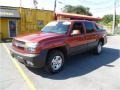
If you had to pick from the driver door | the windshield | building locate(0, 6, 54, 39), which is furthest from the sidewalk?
building locate(0, 6, 54, 39)

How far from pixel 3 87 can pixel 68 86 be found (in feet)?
5.96

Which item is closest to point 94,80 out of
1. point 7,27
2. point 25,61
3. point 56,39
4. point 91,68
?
point 91,68

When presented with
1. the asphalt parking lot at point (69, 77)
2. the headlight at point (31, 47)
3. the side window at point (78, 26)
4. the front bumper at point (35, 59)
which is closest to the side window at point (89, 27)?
the side window at point (78, 26)

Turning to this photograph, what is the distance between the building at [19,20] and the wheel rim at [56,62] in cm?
1317

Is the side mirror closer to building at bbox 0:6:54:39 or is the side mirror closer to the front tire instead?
the front tire

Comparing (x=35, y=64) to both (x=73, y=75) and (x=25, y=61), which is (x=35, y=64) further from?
(x=73, y=75)

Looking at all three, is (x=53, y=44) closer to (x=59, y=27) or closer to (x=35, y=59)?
(x=35, y=59)

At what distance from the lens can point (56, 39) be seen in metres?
6.32

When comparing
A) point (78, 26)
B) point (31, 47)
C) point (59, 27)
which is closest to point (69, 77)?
point (31, 47)

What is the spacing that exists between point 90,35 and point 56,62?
271 cm

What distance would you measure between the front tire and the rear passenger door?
6.63 feet

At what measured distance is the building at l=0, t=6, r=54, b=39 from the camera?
1900 centimetres

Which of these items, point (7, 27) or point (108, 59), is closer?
point (108, 59)

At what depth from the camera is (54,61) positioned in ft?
20.7
